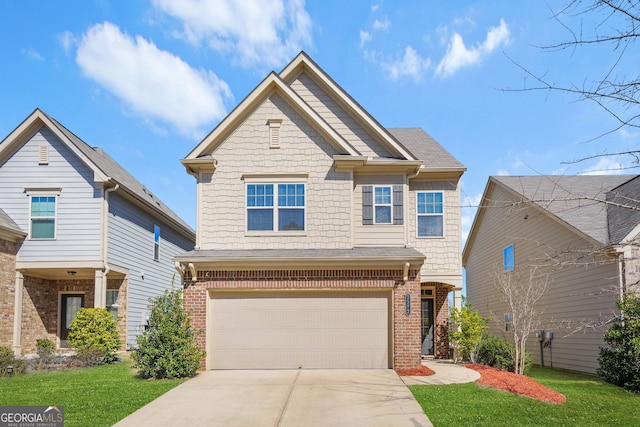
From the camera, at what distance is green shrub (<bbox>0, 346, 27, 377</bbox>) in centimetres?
1431

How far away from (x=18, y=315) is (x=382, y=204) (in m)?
12.6

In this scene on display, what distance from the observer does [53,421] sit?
9156mm

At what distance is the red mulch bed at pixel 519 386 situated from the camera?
1088 cm

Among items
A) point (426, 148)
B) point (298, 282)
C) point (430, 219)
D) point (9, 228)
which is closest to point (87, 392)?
point (298, 282)

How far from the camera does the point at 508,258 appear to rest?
21.9 metres

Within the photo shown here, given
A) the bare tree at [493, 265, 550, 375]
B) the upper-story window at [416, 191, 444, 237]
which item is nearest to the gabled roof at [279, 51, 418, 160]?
the upper-story window at [416, 191, 444, 237]

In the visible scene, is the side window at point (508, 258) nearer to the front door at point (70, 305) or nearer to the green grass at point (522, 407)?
the green grass at point (522, 407)

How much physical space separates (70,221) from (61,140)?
2781 mm

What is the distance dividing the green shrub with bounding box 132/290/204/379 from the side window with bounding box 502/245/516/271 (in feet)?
43.4

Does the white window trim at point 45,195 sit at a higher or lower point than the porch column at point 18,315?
higher

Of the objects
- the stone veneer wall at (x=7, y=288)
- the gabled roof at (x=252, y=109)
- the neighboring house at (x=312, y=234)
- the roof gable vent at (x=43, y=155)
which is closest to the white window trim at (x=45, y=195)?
the stone veneer wall at (x=7, y=288)

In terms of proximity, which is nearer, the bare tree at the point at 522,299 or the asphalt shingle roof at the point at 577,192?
the bare tree at the point at 522,299

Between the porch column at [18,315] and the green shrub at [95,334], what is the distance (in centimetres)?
223

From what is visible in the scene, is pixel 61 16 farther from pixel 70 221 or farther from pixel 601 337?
pixel 601 337
